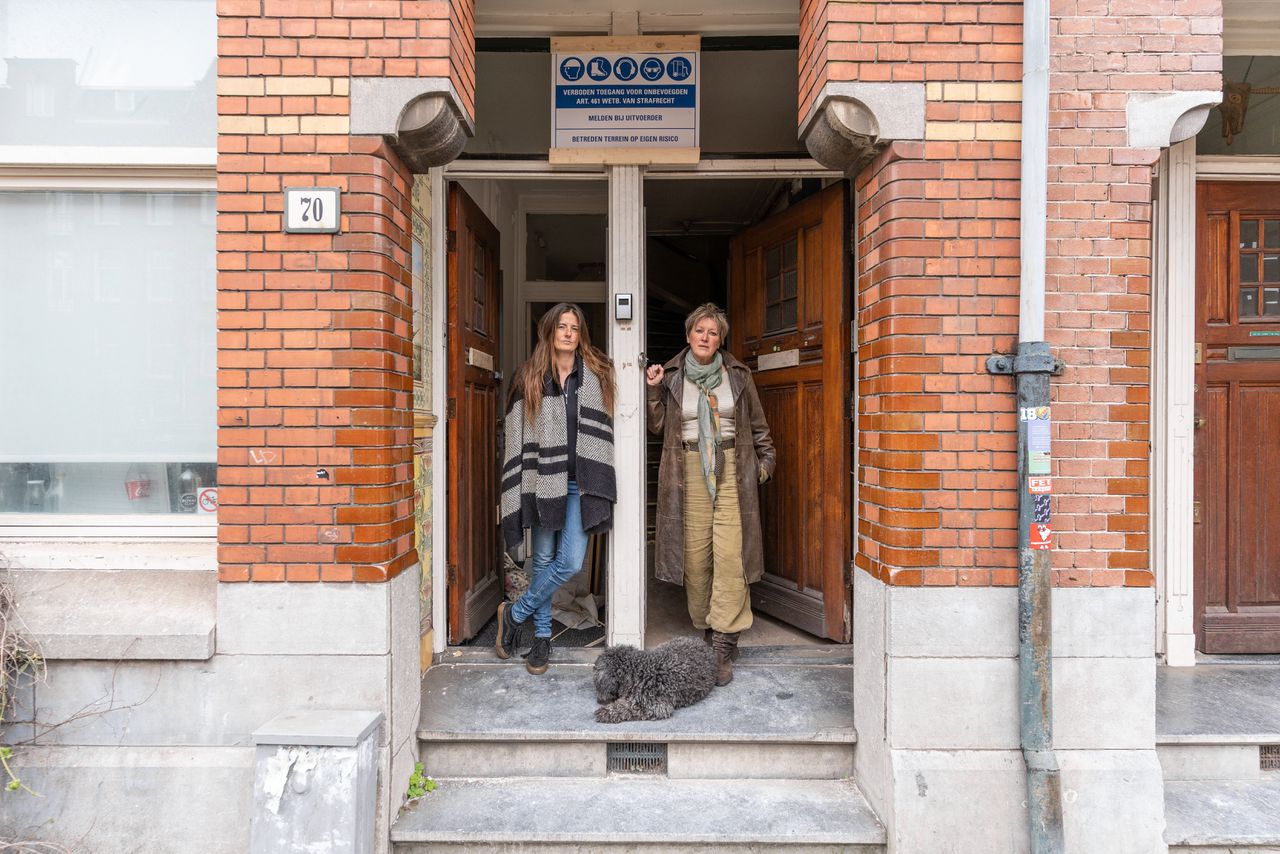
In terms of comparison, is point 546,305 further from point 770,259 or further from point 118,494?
point 118,494

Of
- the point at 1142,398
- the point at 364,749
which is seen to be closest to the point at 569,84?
the point at 1142,398

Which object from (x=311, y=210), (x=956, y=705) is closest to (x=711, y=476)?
(x=956, y=705)

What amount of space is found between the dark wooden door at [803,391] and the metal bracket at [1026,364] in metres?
1.31

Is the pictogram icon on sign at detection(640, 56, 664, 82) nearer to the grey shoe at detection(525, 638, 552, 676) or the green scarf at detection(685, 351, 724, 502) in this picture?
the green scarf at detection(685, 351, 724, 502)

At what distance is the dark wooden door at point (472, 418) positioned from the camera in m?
3.96

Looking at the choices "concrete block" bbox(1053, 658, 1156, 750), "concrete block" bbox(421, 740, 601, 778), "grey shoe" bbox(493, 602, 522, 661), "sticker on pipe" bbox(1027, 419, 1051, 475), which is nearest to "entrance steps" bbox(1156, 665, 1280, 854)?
"concrete block" bbox(1053, 658, 1156, 750)

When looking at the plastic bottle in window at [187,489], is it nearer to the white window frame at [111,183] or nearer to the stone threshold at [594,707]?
the white window frame at [111,183]

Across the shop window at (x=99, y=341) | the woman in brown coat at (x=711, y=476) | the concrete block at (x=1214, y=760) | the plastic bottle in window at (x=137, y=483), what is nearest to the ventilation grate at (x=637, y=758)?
the woman in brown coat at (x=711, y=476)

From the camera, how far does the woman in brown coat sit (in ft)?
12.1

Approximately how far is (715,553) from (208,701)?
241 centimetres

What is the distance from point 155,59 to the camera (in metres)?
3.22

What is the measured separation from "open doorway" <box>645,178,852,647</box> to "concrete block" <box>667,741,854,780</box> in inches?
40.7

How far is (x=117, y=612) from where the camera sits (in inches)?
110

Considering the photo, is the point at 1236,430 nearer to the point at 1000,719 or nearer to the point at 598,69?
the point at 1000,719
